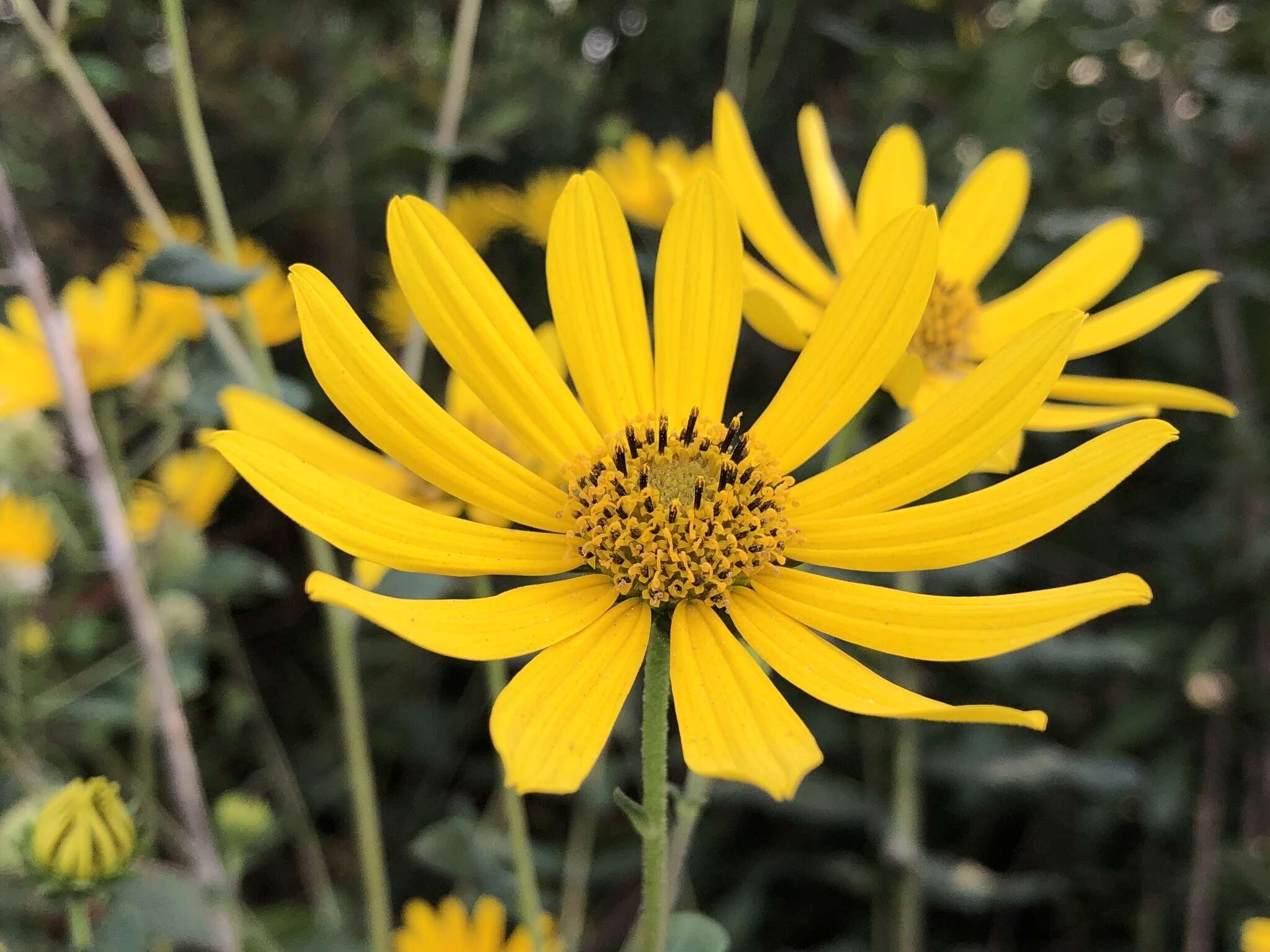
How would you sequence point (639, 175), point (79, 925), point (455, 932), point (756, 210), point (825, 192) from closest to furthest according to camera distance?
point (79, 925) → point (756, 210) → point (825, 192) → point (455, 932) → point (639, 175)

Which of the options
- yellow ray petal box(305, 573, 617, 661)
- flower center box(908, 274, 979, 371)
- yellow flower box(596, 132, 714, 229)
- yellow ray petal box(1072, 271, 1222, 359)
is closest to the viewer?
yellow ray petal box(305, 573, 617, 661)

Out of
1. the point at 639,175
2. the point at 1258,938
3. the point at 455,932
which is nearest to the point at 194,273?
the point at 455,932

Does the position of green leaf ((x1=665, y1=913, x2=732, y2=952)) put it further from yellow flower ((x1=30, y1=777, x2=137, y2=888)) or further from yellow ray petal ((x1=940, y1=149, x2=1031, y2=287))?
yellow ray petal ((x1=940, y1=149, x2=1031, y2=287))

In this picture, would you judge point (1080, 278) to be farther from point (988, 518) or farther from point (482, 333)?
point (482, 333)

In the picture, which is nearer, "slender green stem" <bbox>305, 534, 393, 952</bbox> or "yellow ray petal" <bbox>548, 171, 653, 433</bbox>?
"yellow ray petal" <bbox>548, 171, 653, 433</bbox>

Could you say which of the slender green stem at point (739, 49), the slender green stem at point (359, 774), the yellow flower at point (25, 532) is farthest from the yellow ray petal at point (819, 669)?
the slender green stem at point (739, 49)

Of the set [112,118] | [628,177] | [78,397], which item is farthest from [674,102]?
[78,397]

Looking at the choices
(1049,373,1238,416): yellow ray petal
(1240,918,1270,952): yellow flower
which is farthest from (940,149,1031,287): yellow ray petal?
(1240,918,1270,952): yellow flower
